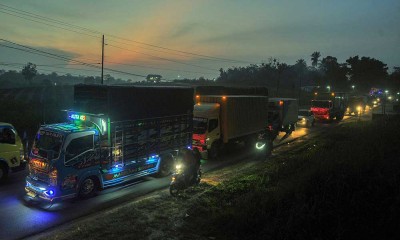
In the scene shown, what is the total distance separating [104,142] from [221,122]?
27.8 ft

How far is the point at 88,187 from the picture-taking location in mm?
11836

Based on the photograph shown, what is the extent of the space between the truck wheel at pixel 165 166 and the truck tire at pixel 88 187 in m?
3.07

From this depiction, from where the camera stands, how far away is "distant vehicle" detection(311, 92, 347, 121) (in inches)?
1583

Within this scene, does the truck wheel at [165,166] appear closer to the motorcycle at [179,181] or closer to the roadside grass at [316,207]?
the motorcycle at [179,181]

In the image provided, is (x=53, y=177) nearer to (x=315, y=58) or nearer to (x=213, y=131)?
(x=213, y=131)

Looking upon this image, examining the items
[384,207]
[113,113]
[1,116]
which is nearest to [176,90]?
[113,113]

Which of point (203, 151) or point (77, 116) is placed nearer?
point (77, 116)

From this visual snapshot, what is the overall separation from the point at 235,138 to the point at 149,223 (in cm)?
1133

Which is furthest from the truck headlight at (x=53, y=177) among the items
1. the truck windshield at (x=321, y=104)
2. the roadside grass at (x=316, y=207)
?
the truck windshield at (x=321, y=104)

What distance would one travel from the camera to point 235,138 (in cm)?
2009

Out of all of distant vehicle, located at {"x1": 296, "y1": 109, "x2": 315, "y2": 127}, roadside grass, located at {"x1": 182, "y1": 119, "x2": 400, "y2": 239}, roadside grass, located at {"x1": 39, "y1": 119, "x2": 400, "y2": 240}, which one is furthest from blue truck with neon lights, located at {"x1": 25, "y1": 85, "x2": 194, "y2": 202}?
distant vehicle, located at {"x1": 296, "y1": 109, "x2": 315, "y2": 127}

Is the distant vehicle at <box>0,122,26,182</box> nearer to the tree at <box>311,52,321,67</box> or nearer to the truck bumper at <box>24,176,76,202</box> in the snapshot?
the truck bumper at <box>24,176,76,202</box>

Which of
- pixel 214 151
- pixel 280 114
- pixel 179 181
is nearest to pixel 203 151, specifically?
pixel 214 151

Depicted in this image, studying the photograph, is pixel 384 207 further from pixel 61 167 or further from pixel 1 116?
pixel 1 116
